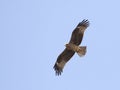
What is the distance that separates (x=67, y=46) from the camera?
14.9m

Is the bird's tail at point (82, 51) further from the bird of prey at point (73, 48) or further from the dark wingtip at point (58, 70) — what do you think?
the dark wingtip at point (58, 70)

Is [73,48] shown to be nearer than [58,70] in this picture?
Yes

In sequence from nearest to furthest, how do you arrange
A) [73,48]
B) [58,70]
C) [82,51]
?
[82,51] → [73,48] → [58,70]

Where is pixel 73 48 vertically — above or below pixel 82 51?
above

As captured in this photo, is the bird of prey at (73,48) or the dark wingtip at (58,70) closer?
the bird of prey at (73,48)

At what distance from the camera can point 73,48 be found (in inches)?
577

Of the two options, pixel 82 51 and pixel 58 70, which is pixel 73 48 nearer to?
pixel 82 51

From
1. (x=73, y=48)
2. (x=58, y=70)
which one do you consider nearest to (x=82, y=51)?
(x=73, y=48)

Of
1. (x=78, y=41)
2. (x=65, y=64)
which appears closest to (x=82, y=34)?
(x=78, y=41)

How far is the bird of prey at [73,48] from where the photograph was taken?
14.5 metres

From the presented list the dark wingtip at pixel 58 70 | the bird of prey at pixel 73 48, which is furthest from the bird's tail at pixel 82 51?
the dark wingtip at pixel 58 70

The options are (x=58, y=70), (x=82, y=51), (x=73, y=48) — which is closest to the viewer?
(x=82, y=51)

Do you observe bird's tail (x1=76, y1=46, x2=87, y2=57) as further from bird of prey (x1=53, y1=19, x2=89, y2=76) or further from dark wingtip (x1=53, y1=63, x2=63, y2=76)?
Answer: dark wingtip (x1=53, y1=63, x2=63, y2=76)

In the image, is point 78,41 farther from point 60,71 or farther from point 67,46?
point 60,71
